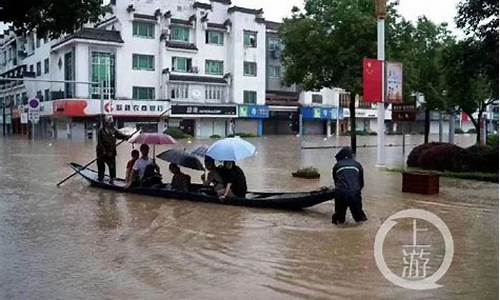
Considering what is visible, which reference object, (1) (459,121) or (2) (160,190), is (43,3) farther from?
(1) (459,121)

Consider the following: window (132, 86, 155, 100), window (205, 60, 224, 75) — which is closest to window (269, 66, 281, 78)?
window (205, 60, 224, 75)

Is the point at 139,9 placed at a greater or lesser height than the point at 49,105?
greater

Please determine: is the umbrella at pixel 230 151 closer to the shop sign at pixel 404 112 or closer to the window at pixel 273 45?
the shop sign at pixel 404 112

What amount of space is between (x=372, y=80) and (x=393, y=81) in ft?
2.56

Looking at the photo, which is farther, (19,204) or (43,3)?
(19,204)

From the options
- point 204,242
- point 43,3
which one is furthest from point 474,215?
point 43,3

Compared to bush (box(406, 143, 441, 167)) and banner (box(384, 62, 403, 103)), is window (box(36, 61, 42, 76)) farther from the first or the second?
banner (box(384, 62, 403, 103))

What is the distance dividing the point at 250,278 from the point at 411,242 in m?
3.03

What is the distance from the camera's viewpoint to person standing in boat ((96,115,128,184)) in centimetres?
1590

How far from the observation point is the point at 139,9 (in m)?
57.9

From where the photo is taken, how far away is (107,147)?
52.6 feet

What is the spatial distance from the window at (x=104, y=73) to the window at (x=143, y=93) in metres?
2.19

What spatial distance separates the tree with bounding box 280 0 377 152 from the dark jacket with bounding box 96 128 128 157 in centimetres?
1455

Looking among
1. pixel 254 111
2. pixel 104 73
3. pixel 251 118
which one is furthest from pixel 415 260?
pixel 251 118
